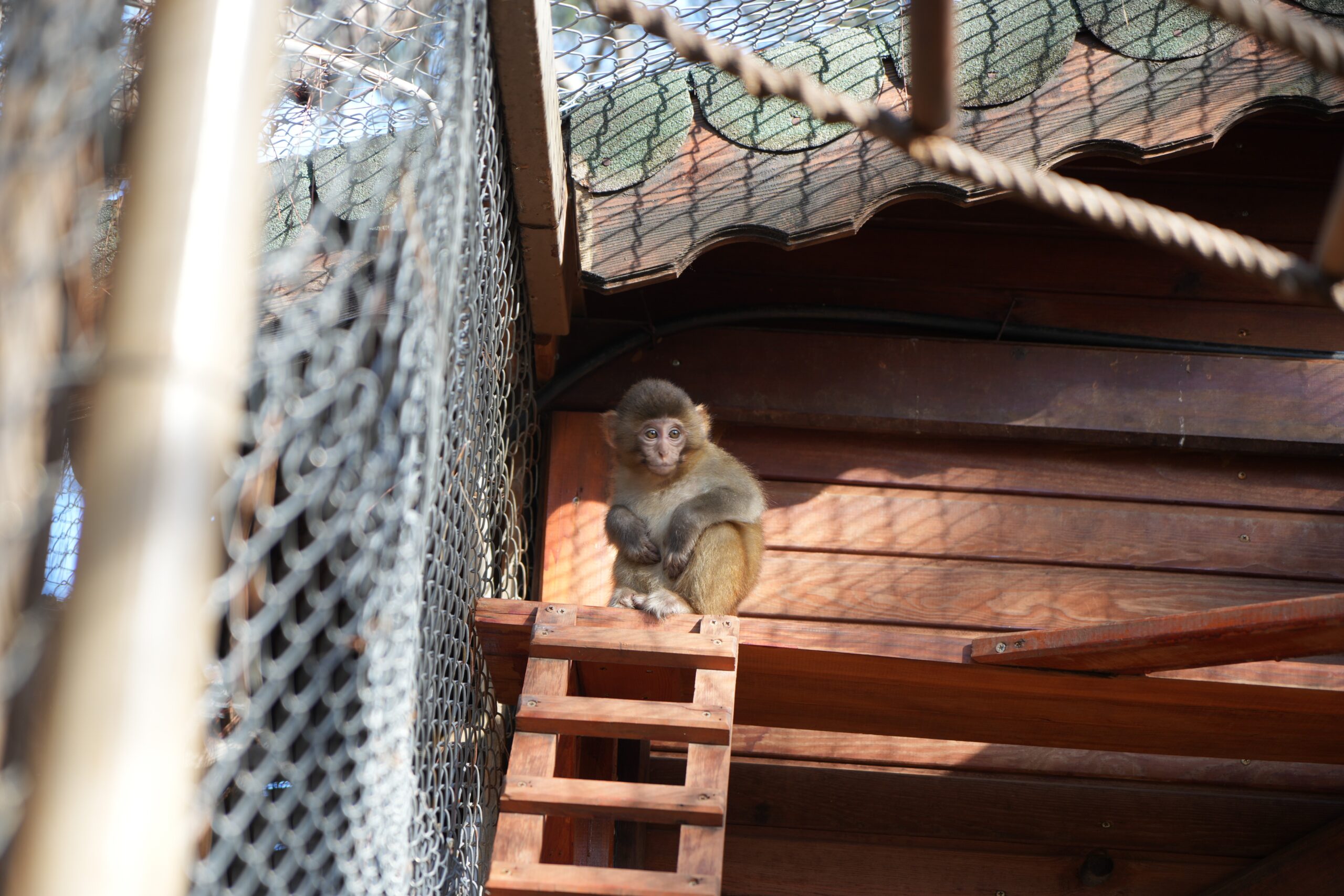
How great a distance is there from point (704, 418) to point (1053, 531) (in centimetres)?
137

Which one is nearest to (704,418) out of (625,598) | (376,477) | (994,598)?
(625,598)

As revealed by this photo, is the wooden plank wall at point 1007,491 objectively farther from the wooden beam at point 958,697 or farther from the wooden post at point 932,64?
the wooden post at point 932,64

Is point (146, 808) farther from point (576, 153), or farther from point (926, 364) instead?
point (926, 364)

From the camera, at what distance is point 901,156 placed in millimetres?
3877

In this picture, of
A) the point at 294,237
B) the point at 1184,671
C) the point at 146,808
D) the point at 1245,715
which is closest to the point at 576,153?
the point at 294,237

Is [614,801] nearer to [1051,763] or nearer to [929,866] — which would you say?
[929,866]

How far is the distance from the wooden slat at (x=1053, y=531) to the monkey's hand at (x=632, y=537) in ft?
1.82

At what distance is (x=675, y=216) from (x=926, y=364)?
1223 millimetres

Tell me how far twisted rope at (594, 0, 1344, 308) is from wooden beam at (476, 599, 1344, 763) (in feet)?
5.01

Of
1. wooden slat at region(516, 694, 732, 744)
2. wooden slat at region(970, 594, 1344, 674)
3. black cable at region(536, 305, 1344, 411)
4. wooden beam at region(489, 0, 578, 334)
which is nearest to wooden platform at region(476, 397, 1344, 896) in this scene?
black cable at region(536, 305, 1344, 411)

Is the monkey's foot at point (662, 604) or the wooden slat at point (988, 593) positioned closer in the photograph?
the monkey's foot at point (662, 604)

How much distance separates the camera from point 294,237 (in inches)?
155

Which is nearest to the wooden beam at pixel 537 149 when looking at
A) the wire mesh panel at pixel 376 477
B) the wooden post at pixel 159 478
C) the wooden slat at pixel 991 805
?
the wire mesh panel at pixel 376 477

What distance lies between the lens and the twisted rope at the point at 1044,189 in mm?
2066
